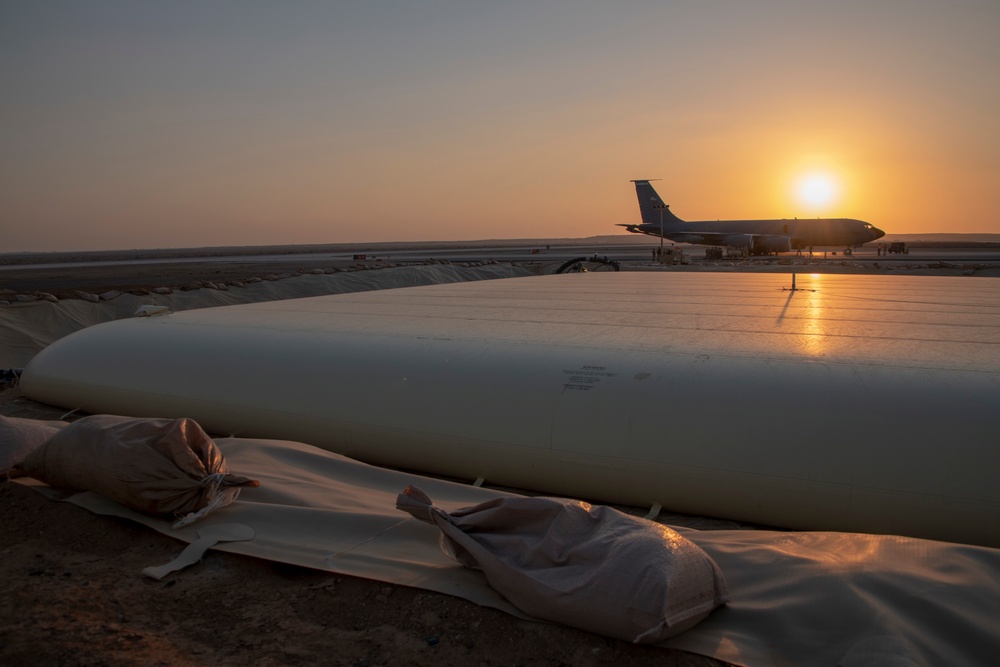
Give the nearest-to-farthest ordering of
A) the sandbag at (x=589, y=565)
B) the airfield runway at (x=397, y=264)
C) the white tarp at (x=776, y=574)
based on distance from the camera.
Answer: the white tarp at (x=776, y=574)
the sandbag at (x=589, y=565)
the airfield runway at (x=397, y=264)

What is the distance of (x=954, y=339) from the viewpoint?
552 centimetres

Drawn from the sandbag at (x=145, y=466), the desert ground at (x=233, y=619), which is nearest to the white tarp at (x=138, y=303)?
the sandbag at (x=145, y=466)

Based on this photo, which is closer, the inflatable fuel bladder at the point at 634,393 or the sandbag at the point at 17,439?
the inflatable fuel bladder at the point at 634,393

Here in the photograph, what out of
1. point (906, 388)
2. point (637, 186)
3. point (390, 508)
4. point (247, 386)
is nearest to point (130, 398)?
point (247, 386)

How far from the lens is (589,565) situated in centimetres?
307

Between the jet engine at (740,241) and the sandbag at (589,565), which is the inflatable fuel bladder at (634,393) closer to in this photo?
the sandbag at (589,565)

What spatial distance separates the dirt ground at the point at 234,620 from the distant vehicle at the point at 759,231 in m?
36.5

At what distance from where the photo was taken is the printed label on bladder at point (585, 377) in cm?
514

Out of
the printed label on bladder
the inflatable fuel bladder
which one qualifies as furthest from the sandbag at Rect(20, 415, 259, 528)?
the printed label on bladder

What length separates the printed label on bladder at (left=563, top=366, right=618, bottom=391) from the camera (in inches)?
202

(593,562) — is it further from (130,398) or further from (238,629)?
(130,398)

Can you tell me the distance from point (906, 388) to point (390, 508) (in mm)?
3217

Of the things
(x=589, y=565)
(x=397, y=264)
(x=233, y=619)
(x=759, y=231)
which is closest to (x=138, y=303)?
(x=233, y=619)

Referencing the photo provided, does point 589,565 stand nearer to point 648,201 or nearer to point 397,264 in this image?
point 397,264
